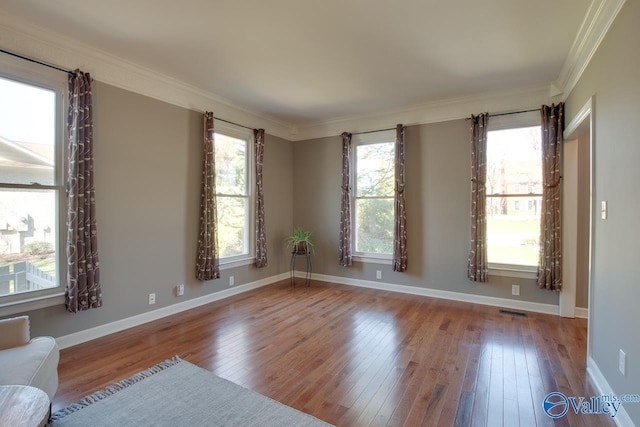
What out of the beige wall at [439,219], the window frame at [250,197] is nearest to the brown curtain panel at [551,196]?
the beige wall at [439,219]

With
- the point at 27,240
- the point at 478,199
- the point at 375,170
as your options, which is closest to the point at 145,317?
the point at 27,240

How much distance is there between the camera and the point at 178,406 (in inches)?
83.4

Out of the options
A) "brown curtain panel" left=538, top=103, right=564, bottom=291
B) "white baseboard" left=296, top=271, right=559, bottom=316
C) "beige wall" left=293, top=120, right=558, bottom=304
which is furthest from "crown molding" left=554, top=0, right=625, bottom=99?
"white baseboard" left=296, top=271, right=559, bottom=316

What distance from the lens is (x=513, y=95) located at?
13.7 feet

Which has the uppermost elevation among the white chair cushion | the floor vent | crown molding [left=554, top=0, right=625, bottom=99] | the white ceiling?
the white ceiling

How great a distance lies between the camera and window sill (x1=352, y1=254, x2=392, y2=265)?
5.15m

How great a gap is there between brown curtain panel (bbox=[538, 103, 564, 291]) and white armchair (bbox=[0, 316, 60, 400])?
4.87 meters

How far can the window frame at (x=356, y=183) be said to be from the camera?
5.14 meters

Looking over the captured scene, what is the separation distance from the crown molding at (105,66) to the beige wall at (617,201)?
4159mm

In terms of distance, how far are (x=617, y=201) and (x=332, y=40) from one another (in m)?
2.52

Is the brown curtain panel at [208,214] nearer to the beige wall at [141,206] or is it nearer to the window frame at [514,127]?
the beige wall at [141,206]

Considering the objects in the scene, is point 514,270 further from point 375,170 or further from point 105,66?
point 105,66

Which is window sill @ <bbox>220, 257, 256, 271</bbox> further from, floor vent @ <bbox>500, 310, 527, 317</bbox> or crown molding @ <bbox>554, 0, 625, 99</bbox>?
crown molding @ <bbox>554, 0, 625, 99</bbox>

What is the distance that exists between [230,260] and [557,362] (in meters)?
4.02
